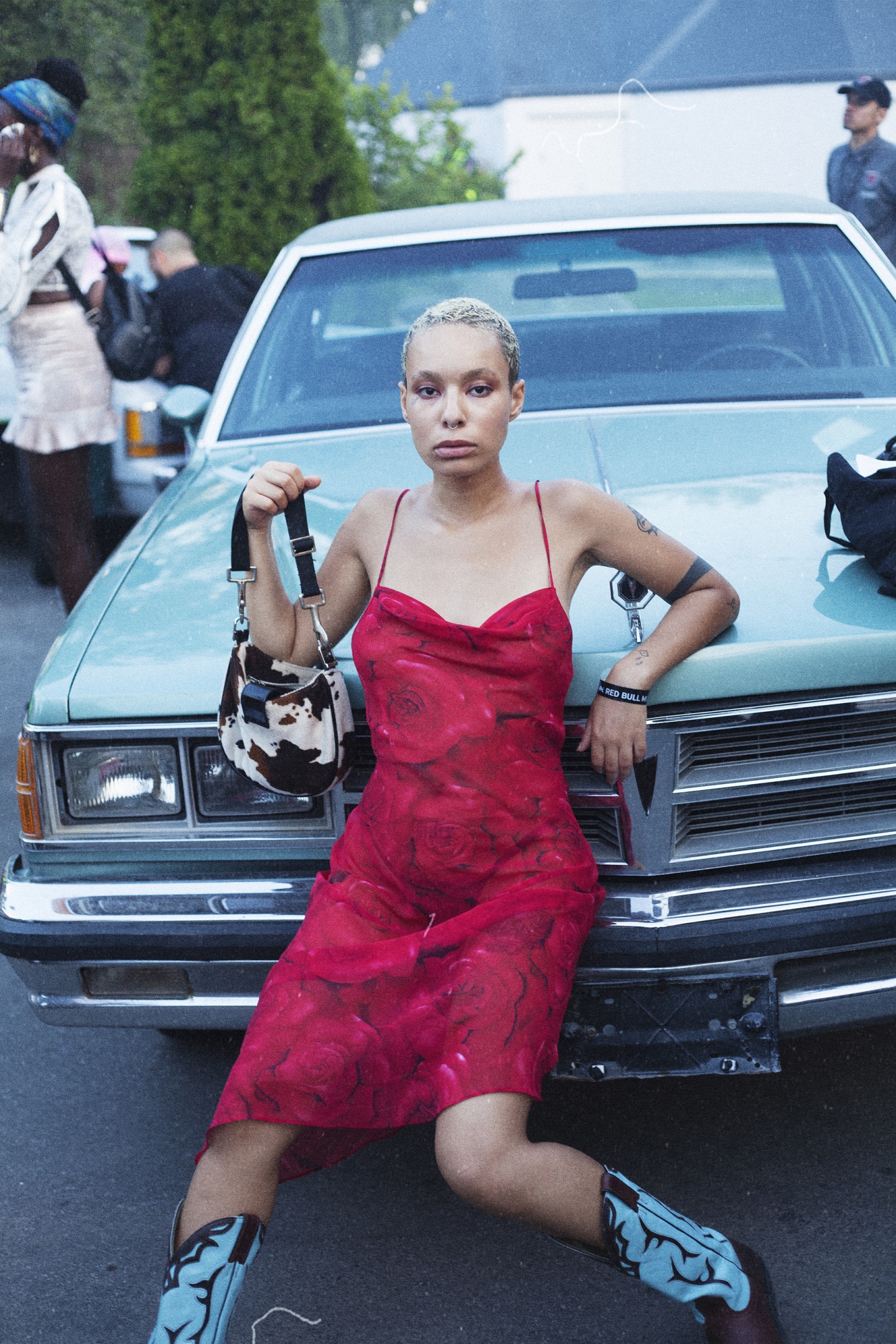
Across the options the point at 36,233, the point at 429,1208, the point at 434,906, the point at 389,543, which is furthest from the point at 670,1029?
the point at 36,233

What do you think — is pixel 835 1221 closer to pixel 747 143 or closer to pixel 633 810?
pixel 633 810

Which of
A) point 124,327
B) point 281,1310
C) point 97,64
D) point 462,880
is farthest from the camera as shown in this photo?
point 97,64

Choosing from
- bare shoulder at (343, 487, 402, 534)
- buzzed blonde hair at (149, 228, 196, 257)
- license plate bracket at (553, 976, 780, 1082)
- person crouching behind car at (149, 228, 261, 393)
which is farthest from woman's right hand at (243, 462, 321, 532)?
buzzed blonde hair at (149, 228, 196, 257)

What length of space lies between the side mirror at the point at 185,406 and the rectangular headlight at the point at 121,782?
1682 millimetres

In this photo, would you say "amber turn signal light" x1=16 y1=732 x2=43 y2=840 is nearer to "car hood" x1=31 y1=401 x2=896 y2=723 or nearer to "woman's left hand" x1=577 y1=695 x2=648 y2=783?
"car hood" x1=31 y1=401 x2=896 y2=723

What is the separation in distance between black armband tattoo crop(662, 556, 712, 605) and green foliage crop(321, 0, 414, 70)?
172ft

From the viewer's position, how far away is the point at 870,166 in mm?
7742

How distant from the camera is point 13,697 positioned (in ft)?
18.6

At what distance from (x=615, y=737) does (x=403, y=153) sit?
51.2ft

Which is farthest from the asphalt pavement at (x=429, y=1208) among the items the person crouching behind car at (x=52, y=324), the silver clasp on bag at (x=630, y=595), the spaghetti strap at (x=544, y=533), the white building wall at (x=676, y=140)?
the white building wall at (x=676, y=140)

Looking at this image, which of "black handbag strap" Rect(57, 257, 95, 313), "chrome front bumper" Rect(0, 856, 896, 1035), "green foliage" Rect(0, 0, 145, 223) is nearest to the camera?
"chrome front bumper" Rect(0, 856, 896, 1035)

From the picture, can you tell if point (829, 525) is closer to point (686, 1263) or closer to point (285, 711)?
point (285, 711)

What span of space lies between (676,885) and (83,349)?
3630 millimetres

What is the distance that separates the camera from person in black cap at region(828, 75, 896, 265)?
25.1 ft
